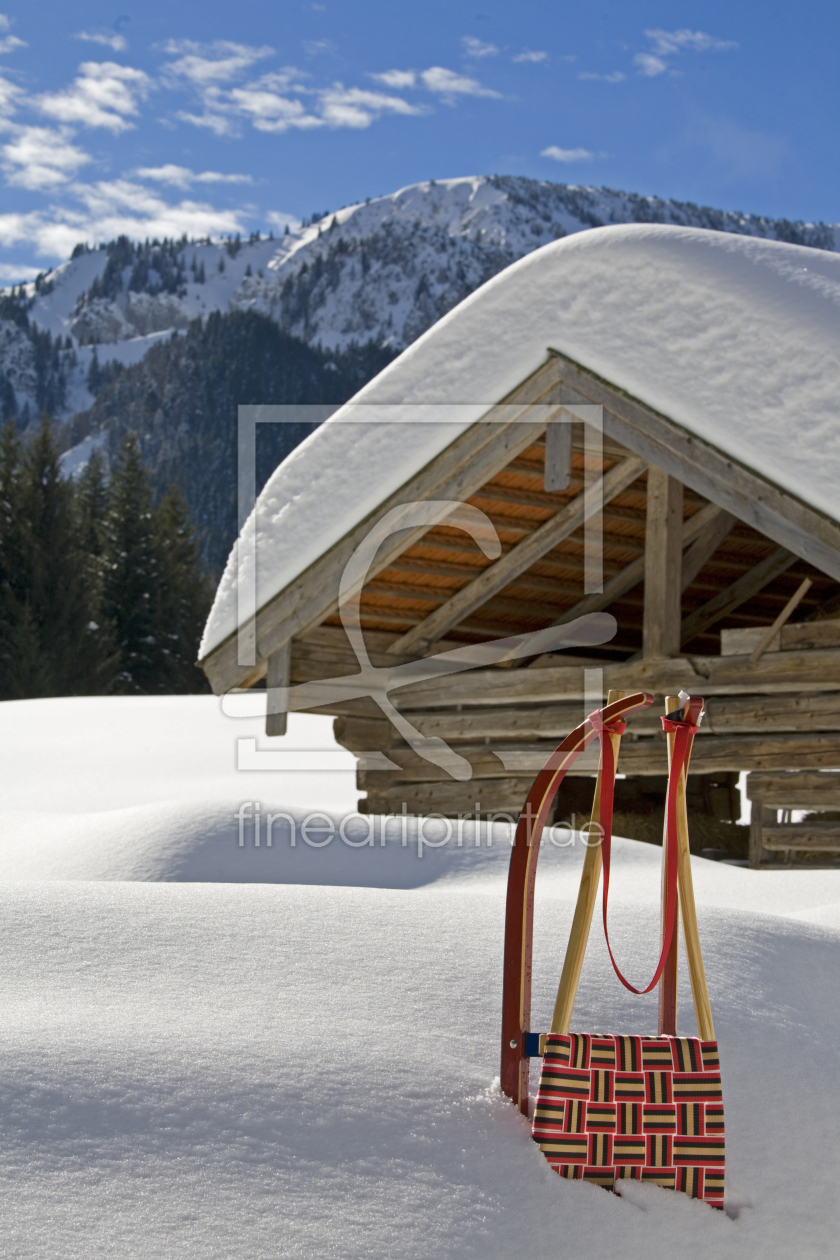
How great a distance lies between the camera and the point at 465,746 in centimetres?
1013

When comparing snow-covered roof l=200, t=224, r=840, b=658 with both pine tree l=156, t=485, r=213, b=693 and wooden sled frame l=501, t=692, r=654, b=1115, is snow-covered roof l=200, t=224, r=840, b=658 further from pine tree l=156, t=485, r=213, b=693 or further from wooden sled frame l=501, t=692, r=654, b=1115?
pine tree l=156, t=485, r=213, b=693

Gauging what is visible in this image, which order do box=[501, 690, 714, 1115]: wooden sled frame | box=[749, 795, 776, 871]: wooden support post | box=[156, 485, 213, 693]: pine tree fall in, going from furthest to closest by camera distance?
box=[156, 485, 213, 693]: pine tree → box=[749, 795, 776, 871]: wooden support post → box=[501, 690, 714, 1115]: wooden sled frame

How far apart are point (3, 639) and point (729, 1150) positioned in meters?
31.7

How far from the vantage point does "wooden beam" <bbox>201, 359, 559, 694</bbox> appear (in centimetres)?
788

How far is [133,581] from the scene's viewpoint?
1451 inches

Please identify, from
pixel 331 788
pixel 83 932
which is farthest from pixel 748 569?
pixel 83 932

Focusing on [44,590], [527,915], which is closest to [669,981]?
[527,915]

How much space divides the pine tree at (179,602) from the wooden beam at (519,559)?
25.9 m

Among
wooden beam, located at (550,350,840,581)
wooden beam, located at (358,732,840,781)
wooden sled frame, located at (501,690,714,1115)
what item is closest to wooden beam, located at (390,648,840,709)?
wooden beam, located at (358,732,840,781)

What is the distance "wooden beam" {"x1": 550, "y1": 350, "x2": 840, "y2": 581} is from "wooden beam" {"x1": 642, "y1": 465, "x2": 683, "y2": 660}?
0.71 m

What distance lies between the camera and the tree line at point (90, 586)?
107 feet

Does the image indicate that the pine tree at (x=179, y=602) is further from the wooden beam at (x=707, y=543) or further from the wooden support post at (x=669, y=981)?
the wooden support post at (x=669, y=981)

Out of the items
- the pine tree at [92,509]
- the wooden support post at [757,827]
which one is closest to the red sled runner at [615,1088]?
the wooden support post at [757,827]

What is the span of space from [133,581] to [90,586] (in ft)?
8.36
